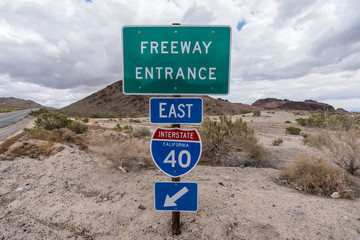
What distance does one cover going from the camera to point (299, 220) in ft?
9.64

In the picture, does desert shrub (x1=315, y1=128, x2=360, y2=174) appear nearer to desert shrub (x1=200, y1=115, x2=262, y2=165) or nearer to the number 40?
desert shrub (x1=200, y1=115, x2=262, y2=165)

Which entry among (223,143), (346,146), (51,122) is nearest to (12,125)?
(51,122)

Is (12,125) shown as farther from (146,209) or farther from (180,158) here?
(180,158)

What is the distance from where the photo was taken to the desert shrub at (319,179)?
379cm

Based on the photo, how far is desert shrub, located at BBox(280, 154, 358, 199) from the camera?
3789 mm

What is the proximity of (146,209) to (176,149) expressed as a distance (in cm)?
145

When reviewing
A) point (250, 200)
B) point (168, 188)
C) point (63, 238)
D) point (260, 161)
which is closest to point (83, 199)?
point (63, 238)

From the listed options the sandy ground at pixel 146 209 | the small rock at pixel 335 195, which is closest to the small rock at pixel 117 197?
the sandy ground at pixel 146 209

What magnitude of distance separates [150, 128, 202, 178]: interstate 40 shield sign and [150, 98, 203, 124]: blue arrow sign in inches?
5.2

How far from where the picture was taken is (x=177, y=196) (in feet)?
8.12

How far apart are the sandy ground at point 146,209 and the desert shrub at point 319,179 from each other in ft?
0.74

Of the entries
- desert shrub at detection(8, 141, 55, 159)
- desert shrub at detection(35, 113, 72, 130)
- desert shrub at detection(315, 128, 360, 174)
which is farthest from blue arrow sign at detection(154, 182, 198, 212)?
desert shrub at detection(35, 113, 72, 130)

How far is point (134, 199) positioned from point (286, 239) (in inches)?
92.5

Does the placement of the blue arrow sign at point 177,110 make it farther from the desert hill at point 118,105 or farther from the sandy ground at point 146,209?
the desert hill at point 118,105
